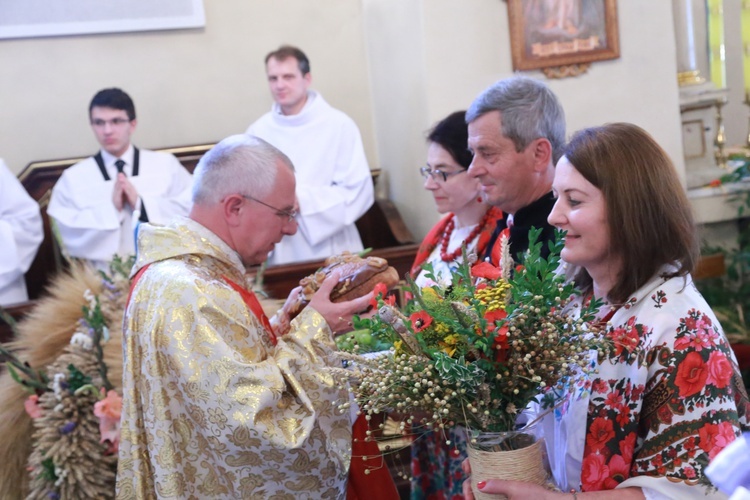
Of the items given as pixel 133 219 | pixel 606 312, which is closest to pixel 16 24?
pixel 133 219

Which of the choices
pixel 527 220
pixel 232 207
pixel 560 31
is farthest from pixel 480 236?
pixel 560 31

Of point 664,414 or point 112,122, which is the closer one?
point 664,414

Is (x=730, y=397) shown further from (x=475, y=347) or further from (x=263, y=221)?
(x=263, y=221)

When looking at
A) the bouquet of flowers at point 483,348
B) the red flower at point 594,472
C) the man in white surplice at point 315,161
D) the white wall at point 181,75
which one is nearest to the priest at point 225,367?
the bouquet of flowers at point 483,348

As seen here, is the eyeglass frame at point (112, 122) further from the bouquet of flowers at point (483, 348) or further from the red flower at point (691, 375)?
the red flower at point (691, 375)

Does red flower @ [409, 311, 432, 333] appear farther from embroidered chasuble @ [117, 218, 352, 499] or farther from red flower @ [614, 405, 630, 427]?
embroidered chasuble @ [117, 218, 352, 499]

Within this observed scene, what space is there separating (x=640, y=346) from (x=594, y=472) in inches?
11.1

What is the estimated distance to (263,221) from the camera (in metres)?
2.54

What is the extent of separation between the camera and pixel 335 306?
8.17ft

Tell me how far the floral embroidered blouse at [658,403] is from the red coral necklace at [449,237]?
117 centimetres

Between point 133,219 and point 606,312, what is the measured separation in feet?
12.6

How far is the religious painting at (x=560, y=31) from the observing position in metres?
5.27

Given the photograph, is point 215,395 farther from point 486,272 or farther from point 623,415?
point 623,415

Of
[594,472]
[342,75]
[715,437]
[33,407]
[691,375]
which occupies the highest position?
[342,75]
